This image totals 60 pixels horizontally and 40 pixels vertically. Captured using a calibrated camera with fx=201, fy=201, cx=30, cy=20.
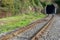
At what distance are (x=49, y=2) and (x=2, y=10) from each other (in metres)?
34.5

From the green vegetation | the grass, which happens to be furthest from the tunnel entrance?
the grass

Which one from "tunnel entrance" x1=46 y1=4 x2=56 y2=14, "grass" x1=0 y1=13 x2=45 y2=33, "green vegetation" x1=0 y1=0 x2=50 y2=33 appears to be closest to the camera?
"grass" x1=0 y1=13 x2=45 y2=33

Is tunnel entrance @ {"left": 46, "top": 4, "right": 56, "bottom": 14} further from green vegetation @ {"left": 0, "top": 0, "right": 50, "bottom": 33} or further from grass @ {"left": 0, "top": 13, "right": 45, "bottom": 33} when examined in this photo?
grass @ {"left": 0, "top": 13, "right": 45, "bottom": 33}

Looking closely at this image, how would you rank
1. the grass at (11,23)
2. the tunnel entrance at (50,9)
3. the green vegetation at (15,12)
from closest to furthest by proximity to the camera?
the grass at (11,23) < the green vegetation at (15,12) < the tunnel entrance at (50,9)

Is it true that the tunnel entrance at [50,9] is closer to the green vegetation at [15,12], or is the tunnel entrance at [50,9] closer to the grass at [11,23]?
the green vegetation at [15,12]

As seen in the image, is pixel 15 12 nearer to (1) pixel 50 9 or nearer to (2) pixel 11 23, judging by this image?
(2) pixel 11 23

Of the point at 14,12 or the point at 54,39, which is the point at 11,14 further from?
the point at 54,39

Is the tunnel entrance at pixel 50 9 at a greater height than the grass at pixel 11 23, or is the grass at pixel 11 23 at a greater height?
the grass at pixel 11 23

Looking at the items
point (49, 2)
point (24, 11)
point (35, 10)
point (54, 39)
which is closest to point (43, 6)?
point (49, 2)

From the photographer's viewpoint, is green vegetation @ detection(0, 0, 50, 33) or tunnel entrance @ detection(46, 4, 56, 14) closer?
green vegetation @ detection(0, 0, 50, 33)

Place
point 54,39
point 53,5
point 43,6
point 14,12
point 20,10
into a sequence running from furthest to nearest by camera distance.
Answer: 1. point 53,5
2. point 43,6
3. point 20,10
4. point 14,12
5. point 54,39

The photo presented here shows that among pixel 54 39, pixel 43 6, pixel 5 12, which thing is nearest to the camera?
pixel 54 39

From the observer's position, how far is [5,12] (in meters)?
33.3

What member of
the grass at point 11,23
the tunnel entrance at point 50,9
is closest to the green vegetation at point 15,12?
the grass at point 11,23
